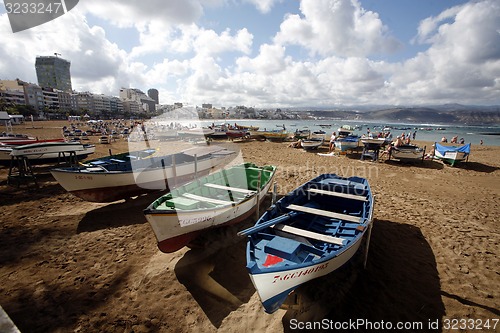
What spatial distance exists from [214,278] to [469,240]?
9.11 metres

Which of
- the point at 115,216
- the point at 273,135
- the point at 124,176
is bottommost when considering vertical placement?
the point at 115,216

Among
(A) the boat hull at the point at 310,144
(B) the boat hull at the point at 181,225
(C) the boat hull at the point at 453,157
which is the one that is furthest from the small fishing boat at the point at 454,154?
(B) the boat hull at the point at 181,225

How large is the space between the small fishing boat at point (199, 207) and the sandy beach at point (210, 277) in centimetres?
84

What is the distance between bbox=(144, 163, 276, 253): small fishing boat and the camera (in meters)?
6.36

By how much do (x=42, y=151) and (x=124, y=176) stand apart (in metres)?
6.86

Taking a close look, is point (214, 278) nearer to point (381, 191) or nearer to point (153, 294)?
point (153, 294)

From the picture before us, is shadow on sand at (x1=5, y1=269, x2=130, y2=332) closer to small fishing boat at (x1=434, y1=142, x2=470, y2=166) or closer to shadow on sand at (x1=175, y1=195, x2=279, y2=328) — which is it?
shadow on sand at (x1=175, y1=195, x2=279, y2=328)

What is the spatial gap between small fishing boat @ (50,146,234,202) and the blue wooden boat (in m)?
6.77

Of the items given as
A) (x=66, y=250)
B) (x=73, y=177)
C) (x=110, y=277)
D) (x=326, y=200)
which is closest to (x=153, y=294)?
(x=110, y=277)

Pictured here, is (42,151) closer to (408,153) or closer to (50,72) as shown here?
(408,153)

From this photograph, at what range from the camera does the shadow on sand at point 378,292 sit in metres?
5.05

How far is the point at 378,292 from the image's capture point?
567 cm

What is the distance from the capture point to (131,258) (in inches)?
279

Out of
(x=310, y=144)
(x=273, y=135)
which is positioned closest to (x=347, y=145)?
(x=310, y=144)
